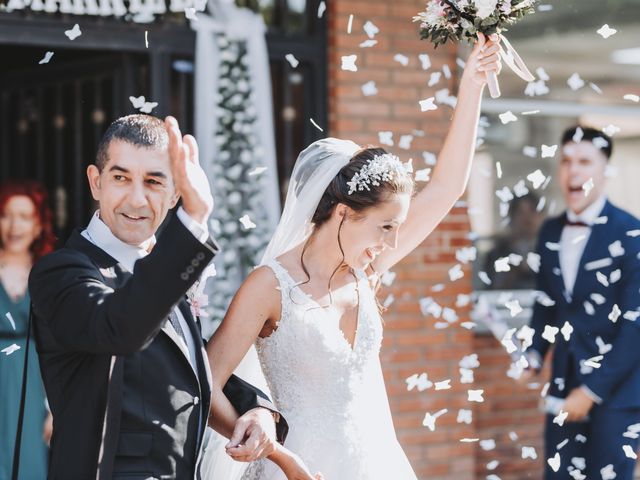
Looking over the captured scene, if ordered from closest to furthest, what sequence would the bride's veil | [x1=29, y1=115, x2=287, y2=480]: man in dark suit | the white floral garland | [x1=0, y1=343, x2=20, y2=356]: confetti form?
[x1=29, y1=115, x2=287, y2=480]: man in dark suit < the bride's veil < [x1=0, y1=343, x2=20, y2=356]: confetti < the white floral garland

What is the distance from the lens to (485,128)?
6613mm

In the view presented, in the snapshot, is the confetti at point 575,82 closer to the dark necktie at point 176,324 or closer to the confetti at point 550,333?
the confetti at point 550,333

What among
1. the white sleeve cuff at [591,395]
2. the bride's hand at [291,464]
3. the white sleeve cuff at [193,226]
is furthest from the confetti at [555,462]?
the white sleeve cuff at [193,226]

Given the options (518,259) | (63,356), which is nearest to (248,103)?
(518,259)

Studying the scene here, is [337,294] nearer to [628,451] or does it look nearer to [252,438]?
[252,438]

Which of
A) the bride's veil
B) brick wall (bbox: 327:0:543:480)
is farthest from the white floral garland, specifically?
the bride's veil

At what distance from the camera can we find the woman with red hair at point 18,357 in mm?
5320

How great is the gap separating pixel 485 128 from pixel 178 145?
4615 mm

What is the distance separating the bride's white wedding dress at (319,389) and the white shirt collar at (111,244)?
855mm

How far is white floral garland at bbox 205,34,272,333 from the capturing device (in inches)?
228

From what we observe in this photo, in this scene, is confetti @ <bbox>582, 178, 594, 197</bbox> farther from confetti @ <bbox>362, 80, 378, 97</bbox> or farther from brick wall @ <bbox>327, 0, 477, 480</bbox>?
confetti @ <bbox>362, 80, 378, 97</bbox>

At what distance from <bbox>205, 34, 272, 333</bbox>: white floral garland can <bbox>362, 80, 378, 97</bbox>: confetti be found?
626 mm

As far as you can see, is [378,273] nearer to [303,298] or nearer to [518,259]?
[303,298]

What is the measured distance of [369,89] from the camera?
603 centimetres
